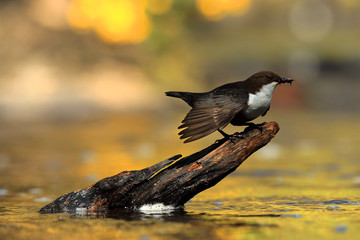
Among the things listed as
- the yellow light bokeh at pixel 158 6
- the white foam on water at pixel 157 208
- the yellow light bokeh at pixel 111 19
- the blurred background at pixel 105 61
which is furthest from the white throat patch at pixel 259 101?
the yellow light bokeh at pixel 158 6

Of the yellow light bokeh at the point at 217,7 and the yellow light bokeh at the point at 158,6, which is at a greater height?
the yellow light bokeh at the point at 217,7

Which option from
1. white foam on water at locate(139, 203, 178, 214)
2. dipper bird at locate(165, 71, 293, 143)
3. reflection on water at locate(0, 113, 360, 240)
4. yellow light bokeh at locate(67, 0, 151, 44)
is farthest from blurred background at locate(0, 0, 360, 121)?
dipper bird at locate(165, 71, 293, 143)

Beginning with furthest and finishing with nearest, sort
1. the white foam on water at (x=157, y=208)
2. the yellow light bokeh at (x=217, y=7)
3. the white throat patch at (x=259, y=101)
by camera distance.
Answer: the yellow light bokeh at (x=217, y=7)
the white foam on water at (x=157, y=208)
the white throat patch at (x=259, y=101)

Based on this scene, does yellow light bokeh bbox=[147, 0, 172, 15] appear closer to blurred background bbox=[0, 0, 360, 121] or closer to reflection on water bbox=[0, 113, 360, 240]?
blurred background bbox=[0, 0, 360, 121]

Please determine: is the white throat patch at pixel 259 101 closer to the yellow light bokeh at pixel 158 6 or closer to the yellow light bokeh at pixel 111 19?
the yellow light bokeh at pixel 111 19

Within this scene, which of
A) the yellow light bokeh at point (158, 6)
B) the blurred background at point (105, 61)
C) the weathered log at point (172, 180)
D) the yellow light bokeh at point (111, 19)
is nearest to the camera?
the weathered log at point (172, 180)

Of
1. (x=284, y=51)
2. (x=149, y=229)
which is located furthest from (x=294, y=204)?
(x=284, y=51)
